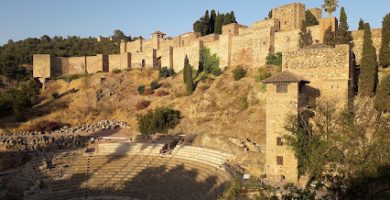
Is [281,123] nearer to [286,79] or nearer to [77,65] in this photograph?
[286,79]

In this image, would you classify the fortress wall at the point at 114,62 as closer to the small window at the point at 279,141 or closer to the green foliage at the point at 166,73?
the green foliage at the point at 166,73

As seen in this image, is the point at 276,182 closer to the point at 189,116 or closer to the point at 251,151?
the point at 251,151

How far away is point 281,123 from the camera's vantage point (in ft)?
65.8

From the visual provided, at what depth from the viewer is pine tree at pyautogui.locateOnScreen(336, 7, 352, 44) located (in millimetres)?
29797

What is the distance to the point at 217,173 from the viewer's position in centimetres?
2167

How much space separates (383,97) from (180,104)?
70.3 feet

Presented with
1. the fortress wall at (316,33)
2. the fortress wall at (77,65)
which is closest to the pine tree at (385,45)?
the fortress wall at (316,33)

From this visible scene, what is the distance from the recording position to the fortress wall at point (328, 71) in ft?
77.5

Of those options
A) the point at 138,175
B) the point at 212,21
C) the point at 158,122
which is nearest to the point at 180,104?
the point at 158,122

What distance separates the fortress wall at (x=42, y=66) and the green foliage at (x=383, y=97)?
159 ft

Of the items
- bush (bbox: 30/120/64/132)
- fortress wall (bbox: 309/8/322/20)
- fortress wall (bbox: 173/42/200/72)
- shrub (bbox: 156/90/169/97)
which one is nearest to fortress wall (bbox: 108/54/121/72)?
fortress wall (bbox: 173/42/200/72)

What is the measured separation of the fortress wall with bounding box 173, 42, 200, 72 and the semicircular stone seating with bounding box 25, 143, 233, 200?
2022 centimetres

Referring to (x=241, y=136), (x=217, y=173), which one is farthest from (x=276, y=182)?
(x=241, y=136)

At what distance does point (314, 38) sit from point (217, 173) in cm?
1927
